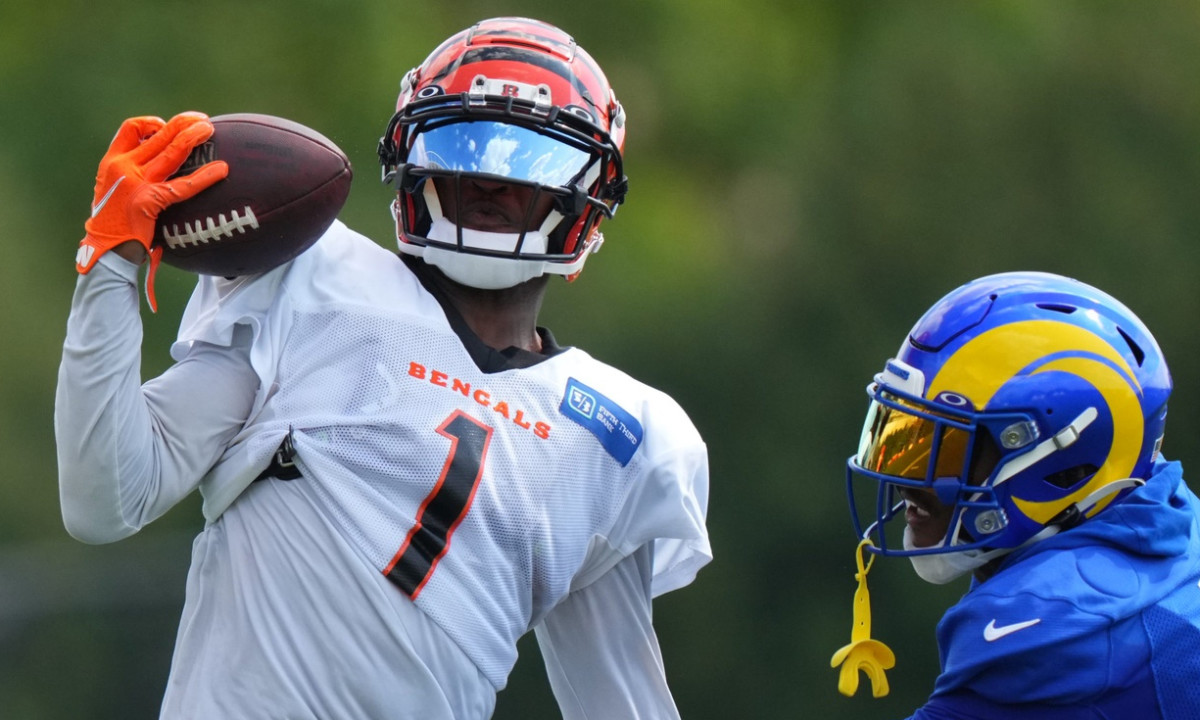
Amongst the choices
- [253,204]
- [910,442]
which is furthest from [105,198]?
[910,442]

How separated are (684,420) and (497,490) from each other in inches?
15.7

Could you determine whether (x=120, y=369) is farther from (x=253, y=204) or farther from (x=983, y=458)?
(x=983, y=458)

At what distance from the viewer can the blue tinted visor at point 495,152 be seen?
251 cm

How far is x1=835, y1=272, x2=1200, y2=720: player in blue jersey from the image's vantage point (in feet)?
7.04

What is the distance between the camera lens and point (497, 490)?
243 cm

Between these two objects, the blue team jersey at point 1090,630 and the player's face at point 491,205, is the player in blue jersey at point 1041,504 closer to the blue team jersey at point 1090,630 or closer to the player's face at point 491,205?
the blue team jersey at point 1090,630

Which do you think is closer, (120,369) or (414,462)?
(120,369)

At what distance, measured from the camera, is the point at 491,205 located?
254 cm

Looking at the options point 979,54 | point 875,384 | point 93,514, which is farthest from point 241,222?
point 979,54

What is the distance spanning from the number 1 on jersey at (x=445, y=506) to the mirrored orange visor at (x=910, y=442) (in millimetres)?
623

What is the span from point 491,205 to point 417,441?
414 mm

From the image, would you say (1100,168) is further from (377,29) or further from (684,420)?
(684,420)

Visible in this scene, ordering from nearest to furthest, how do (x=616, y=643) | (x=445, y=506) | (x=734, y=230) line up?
A: (x=445, y=506)
(x=616, y=643)
(x=734, y=230)

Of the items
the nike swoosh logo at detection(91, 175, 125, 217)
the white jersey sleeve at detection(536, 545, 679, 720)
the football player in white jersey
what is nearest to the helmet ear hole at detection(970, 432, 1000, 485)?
the football player in white jersey
